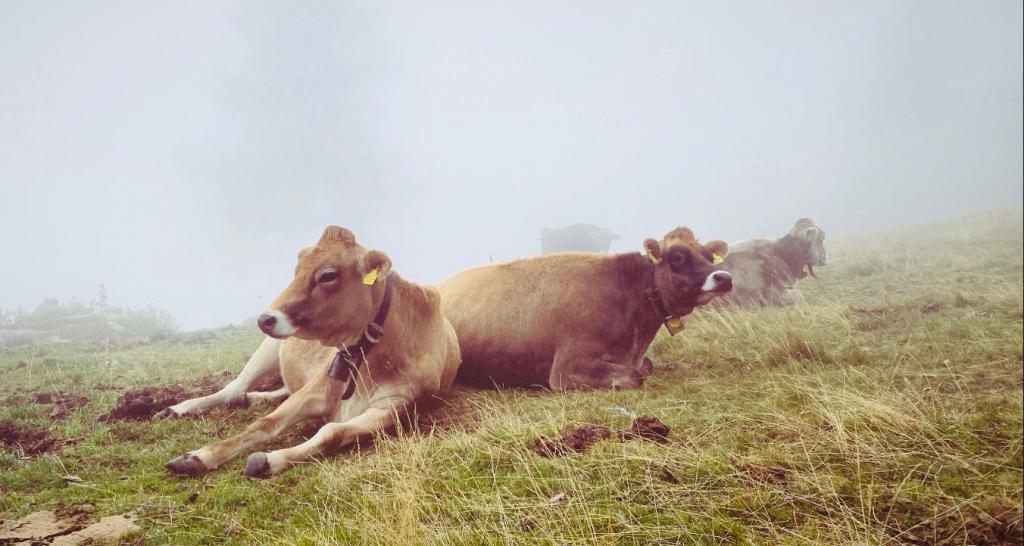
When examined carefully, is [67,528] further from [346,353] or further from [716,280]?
[716,280]

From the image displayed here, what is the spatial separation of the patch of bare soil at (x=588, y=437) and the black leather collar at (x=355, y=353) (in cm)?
191

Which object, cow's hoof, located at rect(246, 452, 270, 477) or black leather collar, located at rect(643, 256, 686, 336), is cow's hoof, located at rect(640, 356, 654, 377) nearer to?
black leather collar, located at rect(643, 256, 686, 336)

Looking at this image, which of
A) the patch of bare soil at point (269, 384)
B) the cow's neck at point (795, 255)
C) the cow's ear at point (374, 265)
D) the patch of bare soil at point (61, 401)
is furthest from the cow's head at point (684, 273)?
the patch of bare soil at point (61, 401)

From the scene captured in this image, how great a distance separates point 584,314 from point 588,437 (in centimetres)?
298

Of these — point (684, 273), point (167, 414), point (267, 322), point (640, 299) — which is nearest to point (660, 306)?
point (640, 299)

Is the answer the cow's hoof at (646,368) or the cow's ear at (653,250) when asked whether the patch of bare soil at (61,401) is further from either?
the cow's ear at (653,250)

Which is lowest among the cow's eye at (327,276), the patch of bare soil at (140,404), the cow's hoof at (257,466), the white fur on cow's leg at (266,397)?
the white fur on cow's leg at (266,397)

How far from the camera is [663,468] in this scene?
9.55 ft

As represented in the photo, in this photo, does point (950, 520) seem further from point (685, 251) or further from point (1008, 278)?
point (1008, 278)

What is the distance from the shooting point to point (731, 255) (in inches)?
481

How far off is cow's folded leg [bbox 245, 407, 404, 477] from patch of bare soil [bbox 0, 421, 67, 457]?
220 centimetres

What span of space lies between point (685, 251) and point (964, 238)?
647 inches

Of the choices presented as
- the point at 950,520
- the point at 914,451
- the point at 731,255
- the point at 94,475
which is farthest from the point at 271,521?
the point at 731,255

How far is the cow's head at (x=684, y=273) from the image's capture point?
20.5ft
